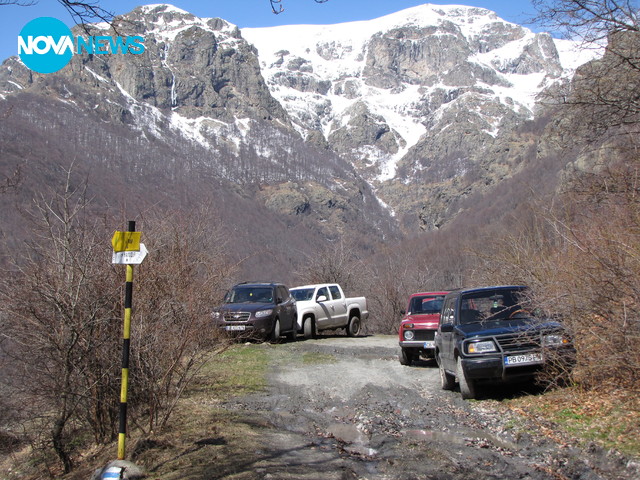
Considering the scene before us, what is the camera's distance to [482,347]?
9.20m

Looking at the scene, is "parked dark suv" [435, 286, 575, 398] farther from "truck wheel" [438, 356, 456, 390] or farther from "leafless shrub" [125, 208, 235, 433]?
"leafless shrub" [125, 208, 235, 433]

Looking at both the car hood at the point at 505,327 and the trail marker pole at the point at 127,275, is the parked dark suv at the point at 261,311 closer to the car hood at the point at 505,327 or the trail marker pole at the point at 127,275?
the car hood at the point at 505,327

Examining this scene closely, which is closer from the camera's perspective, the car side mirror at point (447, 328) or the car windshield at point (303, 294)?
the car side mirror at point (447, 328)

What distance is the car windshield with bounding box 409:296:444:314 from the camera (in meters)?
15.9

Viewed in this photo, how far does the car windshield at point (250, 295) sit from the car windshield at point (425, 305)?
4497 mm

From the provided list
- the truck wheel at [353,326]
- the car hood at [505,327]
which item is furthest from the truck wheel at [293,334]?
the car hood at [505,327]

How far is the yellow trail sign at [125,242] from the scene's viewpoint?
6.68 metres

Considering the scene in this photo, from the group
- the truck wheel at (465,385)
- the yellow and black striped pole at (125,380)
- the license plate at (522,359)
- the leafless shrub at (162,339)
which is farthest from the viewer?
the truck wheel at (465,385)

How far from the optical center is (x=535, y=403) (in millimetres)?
8789

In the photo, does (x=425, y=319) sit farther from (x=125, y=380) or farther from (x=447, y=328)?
(x=125, y=380)

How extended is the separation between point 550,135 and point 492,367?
516cm

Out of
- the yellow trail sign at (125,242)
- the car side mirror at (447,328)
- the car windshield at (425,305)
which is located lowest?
the car side mirror at (447,328)

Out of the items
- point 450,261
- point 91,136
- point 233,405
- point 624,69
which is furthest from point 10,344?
point 91,136

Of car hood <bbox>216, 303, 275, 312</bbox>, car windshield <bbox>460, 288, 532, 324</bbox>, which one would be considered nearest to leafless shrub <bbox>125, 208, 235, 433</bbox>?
car windshield <bbox>460, 288, 532, 324</bbox>
